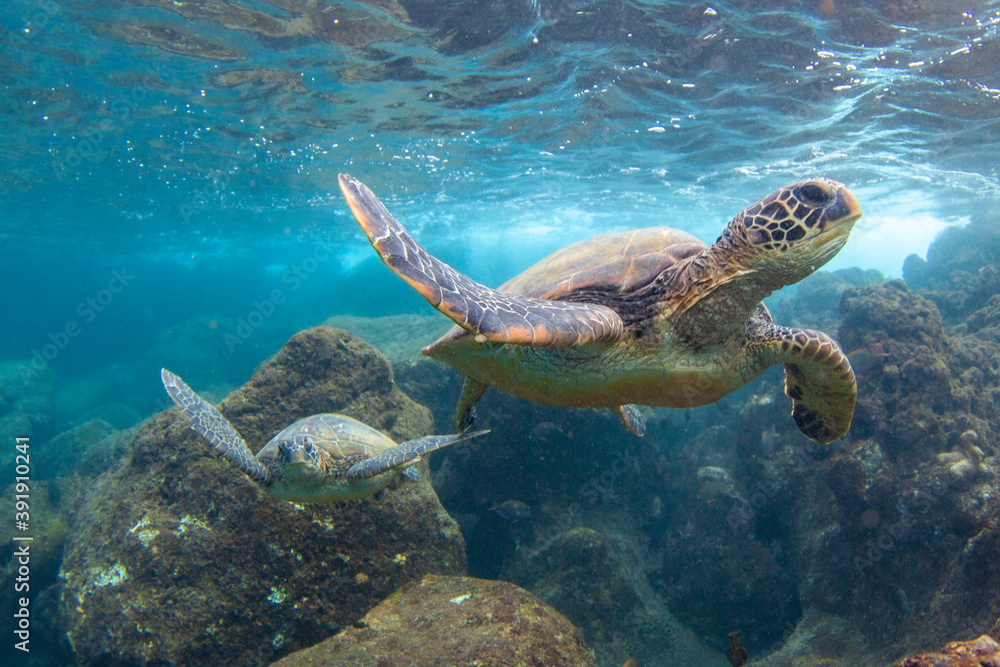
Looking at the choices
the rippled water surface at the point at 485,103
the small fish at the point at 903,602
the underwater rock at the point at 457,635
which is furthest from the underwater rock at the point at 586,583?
the rippled water surface at the point at 485,103

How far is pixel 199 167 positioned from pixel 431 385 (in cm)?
1420

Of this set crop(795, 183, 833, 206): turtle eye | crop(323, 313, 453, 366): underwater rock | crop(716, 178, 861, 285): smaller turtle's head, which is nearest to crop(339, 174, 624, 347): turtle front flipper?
crop(716, 178, 861, 285): smaller turtle's head

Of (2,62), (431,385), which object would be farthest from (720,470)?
(2,62)

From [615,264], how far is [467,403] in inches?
88.4

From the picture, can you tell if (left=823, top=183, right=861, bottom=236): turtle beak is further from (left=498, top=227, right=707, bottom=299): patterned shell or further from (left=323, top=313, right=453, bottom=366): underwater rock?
A: (left=323, top=313, right=453, bottom=366): underwater rock

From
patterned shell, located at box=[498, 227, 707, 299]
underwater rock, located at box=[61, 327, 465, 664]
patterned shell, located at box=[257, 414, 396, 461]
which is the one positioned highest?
patterned shell, located at box=[498, 227, 707, 299]

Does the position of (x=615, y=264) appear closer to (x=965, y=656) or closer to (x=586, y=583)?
(x=965, y=656)

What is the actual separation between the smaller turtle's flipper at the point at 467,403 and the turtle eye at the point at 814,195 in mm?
3071

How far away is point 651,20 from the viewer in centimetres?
827

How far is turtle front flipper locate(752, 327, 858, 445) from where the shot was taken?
308 centimetres

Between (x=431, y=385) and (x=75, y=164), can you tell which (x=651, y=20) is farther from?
(x=75, y=164)

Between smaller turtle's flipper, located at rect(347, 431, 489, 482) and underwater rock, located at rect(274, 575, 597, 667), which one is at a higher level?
smaller turtle's flipper, located at rect(347, 431, 489, 482)
